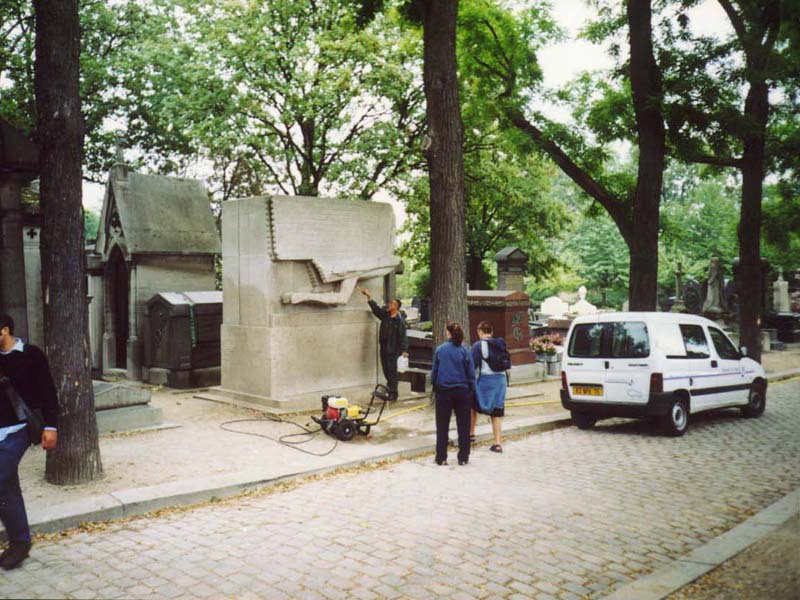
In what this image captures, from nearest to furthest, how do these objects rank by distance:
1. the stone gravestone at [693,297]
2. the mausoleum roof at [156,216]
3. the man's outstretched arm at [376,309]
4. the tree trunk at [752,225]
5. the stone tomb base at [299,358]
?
the stone tomb base at [299,358], the man's outstretched arm at [376,309], the mausoleum roof at [156,216], the tree trunk at [752,225], the stone gravestone at [693,297]

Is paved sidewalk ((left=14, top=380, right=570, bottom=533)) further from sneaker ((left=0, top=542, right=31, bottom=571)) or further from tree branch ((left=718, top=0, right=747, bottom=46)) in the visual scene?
tree branch ((left=718, top=0, right=747, bottom=46))

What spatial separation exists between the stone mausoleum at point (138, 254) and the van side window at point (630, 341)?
9967 millimetres

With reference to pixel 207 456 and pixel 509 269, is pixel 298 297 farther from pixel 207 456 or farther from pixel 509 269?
pixel 509 269

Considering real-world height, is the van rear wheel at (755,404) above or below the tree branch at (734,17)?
below

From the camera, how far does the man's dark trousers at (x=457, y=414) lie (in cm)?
860

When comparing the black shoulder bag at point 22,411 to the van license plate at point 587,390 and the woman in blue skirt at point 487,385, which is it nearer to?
the woman in blue skirt at point 487,385

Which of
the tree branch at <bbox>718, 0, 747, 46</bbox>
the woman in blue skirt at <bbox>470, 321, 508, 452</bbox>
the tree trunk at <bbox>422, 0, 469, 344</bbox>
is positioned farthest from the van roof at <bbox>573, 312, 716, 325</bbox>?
the tree branch at <bbox>718, 0, 747, 46</bbox>

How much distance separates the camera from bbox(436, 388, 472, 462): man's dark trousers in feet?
28.2

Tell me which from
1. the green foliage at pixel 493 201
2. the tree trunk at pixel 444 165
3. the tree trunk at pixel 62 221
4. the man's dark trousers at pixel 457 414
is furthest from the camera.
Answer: the green foliage at pixel 493 201

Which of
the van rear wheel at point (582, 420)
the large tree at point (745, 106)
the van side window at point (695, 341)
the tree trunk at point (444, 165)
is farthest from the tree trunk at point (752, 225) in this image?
the tree trunk at point (444, 165)

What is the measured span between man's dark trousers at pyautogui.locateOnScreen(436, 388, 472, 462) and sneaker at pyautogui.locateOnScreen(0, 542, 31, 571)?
4.67 m

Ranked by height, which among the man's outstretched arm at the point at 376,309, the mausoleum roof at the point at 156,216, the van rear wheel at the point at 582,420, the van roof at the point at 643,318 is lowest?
the van rear wheel at the point at 582,420

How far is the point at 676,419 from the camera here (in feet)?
35.6

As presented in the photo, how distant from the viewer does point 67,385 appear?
7.21 m
